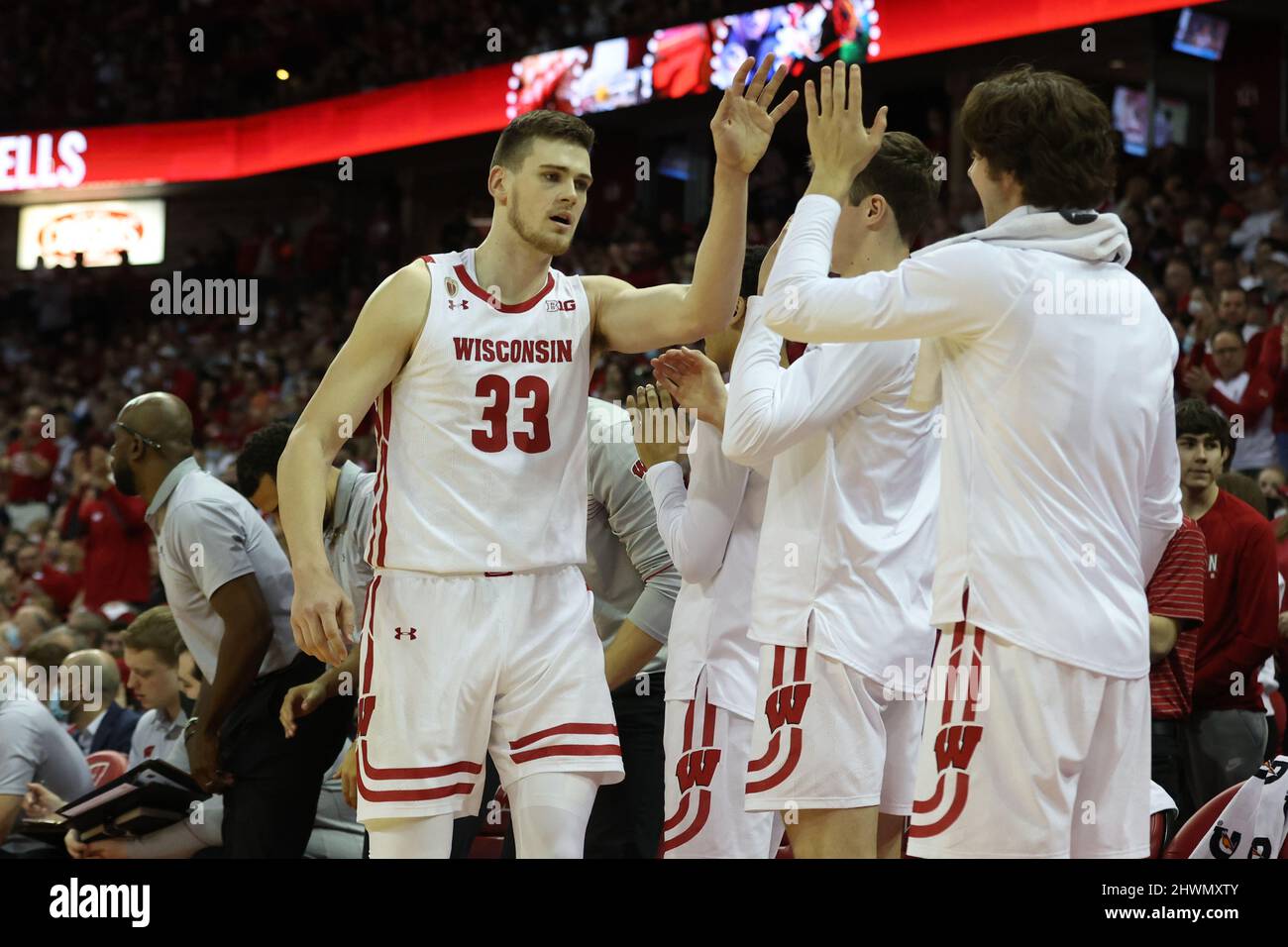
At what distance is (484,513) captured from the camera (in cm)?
340

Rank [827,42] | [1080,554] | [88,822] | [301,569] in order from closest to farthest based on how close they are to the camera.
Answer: [1080,554] < [301,569] < [88,822] < [827,42]

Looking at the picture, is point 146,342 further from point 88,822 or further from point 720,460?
point 720,460

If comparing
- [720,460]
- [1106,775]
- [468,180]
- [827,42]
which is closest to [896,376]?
[720,460]

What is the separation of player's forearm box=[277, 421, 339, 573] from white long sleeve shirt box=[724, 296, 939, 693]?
0.88m

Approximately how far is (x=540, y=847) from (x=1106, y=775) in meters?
1.19

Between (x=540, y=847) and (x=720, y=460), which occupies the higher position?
(x=720, y=460)

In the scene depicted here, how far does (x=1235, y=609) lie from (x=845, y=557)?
8.15ft

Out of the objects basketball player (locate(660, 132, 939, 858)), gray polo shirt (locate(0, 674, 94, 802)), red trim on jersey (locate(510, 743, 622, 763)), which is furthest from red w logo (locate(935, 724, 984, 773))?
gray polo shirt (locate(0, 674, 94, 802))

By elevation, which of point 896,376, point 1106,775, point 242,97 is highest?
point 242,97

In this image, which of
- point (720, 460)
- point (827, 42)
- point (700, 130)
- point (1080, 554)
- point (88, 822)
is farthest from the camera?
point (700, 130)

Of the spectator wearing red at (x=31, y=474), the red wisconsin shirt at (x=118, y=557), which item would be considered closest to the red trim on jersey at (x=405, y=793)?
the red wisconsin shirt at (x=118, y=557)

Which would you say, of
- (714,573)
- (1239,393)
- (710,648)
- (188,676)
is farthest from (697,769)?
(1239,393)

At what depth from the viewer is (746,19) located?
49.1 feet

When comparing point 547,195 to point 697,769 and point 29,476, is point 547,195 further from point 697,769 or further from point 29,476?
point 29,476
